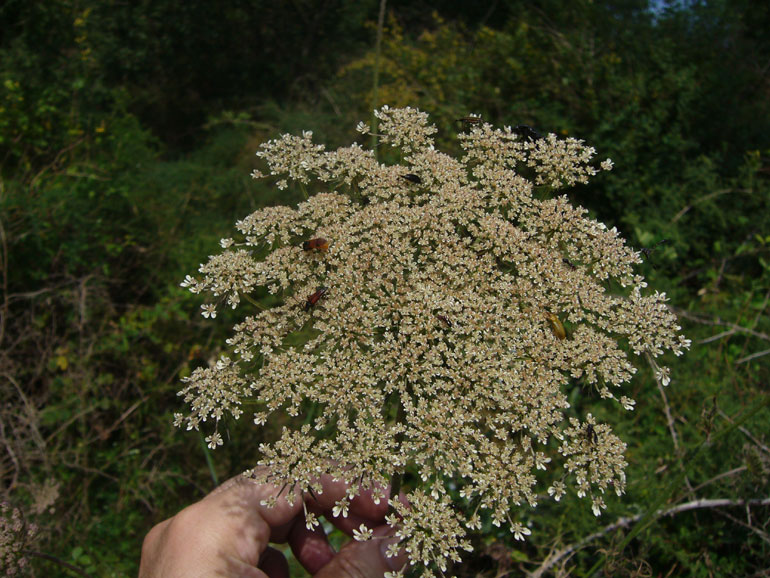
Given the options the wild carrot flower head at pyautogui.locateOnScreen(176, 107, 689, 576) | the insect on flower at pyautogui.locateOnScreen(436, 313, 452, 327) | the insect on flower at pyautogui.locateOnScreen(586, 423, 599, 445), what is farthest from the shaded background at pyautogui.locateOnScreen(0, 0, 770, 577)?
the insect on flower at pyautogui.locateOnScreen(436, 313, 452, 327)

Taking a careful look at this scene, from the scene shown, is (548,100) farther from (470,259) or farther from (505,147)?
(470,259)

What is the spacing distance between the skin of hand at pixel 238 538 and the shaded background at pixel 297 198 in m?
0.62

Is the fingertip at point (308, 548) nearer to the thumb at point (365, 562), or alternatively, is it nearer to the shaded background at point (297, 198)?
the thumb at point (365, 562)

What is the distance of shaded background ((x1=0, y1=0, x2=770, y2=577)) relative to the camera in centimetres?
449

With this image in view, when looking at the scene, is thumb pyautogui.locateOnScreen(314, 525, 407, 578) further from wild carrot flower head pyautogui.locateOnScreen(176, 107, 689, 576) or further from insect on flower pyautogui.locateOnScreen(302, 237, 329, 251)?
insect on flower pyautogui.locateOnScreen(302, 237, 329, 251)

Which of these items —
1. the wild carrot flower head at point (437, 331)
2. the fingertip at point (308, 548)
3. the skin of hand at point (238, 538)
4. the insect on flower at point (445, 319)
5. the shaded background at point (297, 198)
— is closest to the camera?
the wild carrot flower head at point (437, 331)

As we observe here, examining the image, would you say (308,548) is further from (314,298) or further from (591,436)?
(591,436)

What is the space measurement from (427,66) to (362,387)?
1164 centimetres

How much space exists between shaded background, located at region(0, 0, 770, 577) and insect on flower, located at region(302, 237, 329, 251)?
218 centimetres

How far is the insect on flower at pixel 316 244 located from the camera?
304 cm

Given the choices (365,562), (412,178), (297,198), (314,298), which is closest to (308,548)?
(365,562)

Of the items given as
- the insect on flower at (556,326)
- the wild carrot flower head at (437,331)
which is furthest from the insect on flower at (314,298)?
the insect on flower at (556,326)

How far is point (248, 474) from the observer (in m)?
2.80

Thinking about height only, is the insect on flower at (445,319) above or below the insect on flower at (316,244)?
below
